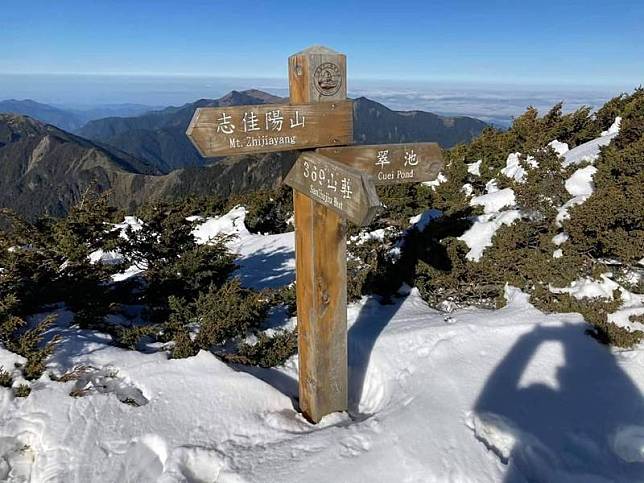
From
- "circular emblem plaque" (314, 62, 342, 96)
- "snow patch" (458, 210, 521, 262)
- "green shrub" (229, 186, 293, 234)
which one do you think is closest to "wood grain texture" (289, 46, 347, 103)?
"circular emblem plaque" (314, 62, 342, 96)

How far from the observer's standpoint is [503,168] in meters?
13.0

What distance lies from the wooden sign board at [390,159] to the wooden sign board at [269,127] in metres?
0.13

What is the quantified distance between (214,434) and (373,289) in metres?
3.42

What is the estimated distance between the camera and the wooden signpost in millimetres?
2668

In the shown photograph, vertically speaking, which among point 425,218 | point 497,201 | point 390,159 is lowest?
point 425,218

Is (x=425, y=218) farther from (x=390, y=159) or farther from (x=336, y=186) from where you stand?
(x=336, y=186)

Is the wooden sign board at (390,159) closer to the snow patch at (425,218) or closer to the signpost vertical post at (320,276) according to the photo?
the signpost vertical post at (320,276)

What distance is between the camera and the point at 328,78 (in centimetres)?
294

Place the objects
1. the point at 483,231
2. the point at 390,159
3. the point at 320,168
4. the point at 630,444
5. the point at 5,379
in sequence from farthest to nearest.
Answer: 1. the point at 483,231
2. the point at 5,379
3. the point at 630,444
4. the point at 390,159
5. the point at 320,168

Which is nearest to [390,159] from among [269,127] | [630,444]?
[269,127]

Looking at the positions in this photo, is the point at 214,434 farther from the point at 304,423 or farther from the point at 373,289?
the point at 373,289

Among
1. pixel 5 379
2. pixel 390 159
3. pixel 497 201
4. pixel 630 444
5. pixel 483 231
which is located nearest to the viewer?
pixel 390 159

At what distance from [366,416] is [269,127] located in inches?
105

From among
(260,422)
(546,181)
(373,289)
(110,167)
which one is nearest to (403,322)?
(373,289)
